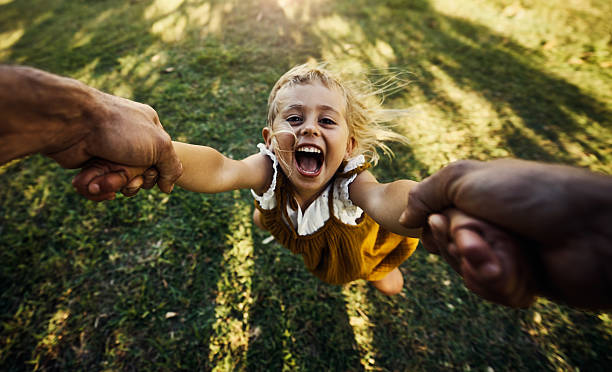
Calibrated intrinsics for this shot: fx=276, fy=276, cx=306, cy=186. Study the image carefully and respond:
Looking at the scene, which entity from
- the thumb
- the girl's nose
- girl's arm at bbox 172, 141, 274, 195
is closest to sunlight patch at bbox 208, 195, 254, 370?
girl's arm at bbox 172, 141, 274, 195

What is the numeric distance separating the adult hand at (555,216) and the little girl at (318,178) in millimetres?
633

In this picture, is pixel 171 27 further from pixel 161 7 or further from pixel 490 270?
pixel 490 270

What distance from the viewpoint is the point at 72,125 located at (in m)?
0.74

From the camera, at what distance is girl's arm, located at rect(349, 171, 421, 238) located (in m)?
1.12

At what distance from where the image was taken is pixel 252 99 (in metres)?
3.96

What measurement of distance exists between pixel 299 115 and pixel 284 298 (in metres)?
1.50

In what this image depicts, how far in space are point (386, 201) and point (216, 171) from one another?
2.75 ft

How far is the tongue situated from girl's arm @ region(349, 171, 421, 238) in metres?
0.32

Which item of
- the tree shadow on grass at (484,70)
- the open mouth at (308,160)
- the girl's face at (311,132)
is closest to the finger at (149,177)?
the girl's face at (311,132)

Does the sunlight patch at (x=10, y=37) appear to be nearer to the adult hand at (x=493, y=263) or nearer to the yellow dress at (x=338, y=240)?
the yellow dress at (x=338, y=240)

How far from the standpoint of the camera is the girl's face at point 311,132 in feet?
4.95

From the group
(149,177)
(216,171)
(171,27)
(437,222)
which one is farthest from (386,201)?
(171,27)

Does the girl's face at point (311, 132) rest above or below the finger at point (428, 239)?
below

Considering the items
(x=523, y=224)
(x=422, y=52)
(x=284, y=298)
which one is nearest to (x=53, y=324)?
(x=284, y=298)
